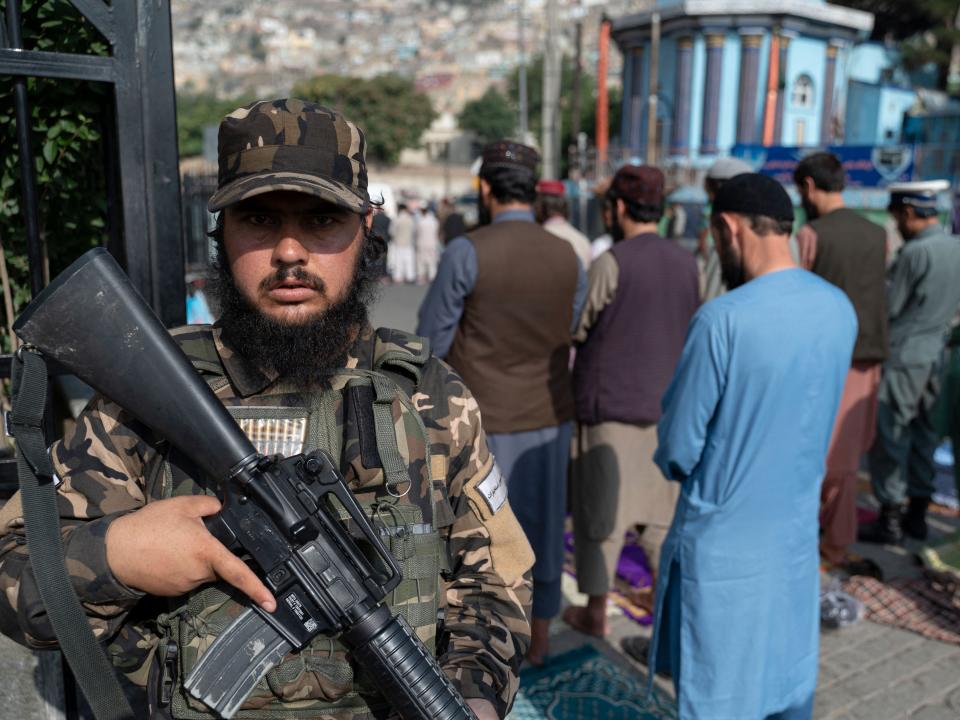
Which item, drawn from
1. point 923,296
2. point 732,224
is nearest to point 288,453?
point 732,224

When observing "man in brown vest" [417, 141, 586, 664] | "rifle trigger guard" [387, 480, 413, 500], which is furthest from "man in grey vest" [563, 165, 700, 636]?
"rifle trigger guard" [387, 480, 413, 500]

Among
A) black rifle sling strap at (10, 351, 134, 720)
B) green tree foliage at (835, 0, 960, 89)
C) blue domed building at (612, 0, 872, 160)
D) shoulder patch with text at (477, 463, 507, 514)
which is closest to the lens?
black rifle sling strap at (10, 351, 134, 720)

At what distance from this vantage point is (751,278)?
252cm

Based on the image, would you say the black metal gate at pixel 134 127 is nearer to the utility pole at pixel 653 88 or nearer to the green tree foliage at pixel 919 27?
the utility pole at pixel 653 88

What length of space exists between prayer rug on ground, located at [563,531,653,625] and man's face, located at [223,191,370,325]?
2781 millimetres

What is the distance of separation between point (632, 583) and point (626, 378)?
1.28 m

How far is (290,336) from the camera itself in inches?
56.6

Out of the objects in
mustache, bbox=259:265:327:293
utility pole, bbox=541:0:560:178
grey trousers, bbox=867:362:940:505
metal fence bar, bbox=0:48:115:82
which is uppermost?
utility pole, bbox=541:0:560:178

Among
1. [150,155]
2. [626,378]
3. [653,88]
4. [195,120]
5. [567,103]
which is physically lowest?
[626,378]

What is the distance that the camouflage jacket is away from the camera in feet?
4.29

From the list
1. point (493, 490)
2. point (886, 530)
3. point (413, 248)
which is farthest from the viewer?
point (413, 248)

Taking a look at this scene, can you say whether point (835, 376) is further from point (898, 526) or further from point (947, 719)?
point (898, 526)

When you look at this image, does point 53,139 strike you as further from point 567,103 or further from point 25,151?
point 567,103

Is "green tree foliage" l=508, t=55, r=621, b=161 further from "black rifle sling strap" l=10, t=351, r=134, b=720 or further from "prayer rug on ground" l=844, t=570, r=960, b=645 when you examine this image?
"black rifle sling strap" l=10, t=351, r=134, b=720
